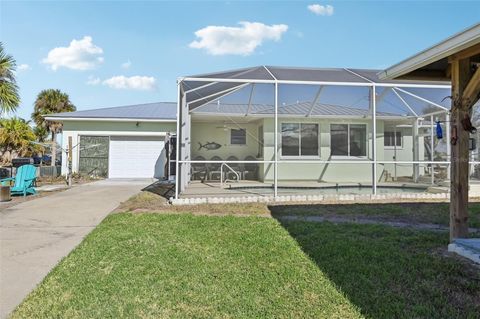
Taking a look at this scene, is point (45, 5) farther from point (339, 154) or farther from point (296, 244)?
A: point (339, 154)

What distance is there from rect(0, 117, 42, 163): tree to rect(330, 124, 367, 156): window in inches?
652

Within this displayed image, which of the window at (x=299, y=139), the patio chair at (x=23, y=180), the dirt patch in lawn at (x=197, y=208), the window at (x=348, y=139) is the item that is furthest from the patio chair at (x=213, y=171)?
the patio chair at (x=23, y=180)

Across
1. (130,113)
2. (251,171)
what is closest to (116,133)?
(130,113)

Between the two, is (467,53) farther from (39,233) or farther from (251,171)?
(251,171)

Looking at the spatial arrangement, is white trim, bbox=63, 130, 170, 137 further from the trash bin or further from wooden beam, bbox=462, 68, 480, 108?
wooden beam, bbox=462, 68, 480, 108

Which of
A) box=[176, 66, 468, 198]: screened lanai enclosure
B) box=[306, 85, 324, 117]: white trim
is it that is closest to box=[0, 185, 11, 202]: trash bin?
box=[176, 66, 468, 198]: screened lanai enclosure

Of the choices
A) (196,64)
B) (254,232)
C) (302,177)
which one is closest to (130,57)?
(196,64)

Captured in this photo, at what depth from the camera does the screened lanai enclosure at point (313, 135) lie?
1160cm

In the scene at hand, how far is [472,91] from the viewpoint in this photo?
4.88m

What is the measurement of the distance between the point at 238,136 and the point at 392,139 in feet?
23.1

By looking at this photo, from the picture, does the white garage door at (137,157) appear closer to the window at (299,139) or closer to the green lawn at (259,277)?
the window at (299,139)

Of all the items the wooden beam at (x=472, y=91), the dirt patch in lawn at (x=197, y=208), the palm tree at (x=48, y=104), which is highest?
the palm tree at (x=48, y=104)

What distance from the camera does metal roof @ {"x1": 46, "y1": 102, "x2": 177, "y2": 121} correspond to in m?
18.4

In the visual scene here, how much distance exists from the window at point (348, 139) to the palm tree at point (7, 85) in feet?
41.6
